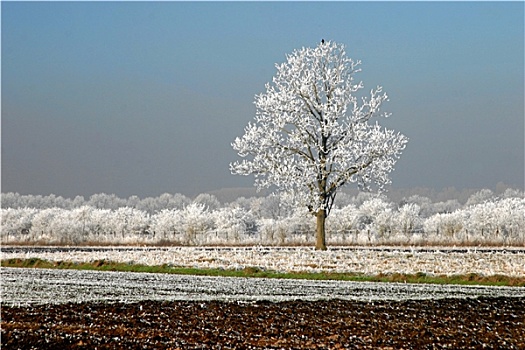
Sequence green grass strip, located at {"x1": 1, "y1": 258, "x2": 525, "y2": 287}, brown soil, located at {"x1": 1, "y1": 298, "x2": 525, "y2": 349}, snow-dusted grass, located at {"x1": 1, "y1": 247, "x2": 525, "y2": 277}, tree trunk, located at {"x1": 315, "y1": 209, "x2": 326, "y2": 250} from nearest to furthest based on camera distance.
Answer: brown soil, located at {"x1": 1, "y1": 298, "x2": 525, "y2": 349} → green grass strip, located at {"x1": 1, "y1": 258, "x2": 525, "y2": 287} → snow-dusted grass, located at {"x1": 1, "y1": 247, "x2": 525, "y2": 277} → tree trunk, located at {"x1": 315, "y1": 209, "x2": 326, "y2": 250}

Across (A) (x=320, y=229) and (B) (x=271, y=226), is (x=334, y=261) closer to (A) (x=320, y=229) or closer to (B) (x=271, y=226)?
(A) (x=320, y=229)

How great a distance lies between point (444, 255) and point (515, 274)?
7096mm

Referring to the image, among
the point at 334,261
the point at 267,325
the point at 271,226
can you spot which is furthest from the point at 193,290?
the point at 271,226

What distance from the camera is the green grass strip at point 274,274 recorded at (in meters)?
26.6

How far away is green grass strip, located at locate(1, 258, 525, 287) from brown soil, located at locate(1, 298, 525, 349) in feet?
29.4

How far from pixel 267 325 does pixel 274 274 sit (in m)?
15.6

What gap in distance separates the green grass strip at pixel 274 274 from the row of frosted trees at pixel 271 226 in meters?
21.6

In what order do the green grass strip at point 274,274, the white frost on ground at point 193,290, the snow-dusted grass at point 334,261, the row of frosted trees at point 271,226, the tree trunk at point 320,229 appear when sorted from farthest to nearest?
the row of frosted trees at point 271,226 → the tree trunk at point 320,229 → the snow-dusted grass at point 334,261 → the green grass strip at point 274,274 → the white frost on ground at point 193,290

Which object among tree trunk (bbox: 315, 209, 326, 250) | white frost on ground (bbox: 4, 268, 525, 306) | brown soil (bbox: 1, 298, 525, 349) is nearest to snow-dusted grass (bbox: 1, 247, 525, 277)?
tree trunk (bbox: 315, 209, 326, 250)

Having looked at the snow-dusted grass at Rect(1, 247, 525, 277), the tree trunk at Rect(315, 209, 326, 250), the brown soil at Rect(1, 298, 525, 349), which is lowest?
the brown soil at Rect(1, 298, 525, 349)

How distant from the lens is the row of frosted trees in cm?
5688

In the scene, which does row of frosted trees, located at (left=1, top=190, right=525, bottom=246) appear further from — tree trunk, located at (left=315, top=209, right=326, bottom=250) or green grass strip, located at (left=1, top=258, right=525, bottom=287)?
green grass strip, located at (left=1, top=258, right=525, bottom=287)

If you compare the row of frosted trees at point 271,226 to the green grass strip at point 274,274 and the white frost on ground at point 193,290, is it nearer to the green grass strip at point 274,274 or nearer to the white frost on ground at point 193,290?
the green grass strip at point 274,274

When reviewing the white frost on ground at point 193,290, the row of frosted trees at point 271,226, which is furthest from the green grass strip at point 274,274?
the row of frosted trees at point 271,226
